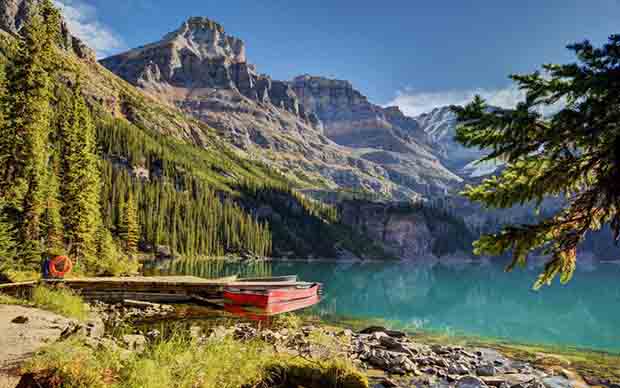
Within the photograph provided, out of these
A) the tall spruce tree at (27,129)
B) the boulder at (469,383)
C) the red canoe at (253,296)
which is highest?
the tall spruce tree at (27,129)

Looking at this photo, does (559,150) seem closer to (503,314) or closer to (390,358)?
(390,358)

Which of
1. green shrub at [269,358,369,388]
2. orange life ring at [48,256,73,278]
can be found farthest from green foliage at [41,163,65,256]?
green shrub at [269,358,369,388]

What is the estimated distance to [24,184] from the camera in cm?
3556

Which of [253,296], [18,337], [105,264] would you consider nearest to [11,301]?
[18,337]

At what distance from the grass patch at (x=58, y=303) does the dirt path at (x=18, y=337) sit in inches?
59.8

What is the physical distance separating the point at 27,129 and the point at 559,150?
39.7 metres

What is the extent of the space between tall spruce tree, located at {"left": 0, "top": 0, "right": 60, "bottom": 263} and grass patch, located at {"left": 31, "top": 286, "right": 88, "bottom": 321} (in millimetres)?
14950

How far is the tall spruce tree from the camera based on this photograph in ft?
112

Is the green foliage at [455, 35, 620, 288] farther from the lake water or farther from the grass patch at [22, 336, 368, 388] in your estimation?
the lake water

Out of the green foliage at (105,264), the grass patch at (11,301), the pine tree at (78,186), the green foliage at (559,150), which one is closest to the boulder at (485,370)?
the green foliage at (559,150)

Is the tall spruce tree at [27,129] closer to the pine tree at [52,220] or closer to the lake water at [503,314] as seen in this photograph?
the pine tree at [52,220]

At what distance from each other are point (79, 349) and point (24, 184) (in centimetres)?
3508

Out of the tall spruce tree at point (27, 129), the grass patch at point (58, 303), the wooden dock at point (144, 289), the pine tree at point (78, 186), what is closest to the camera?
the grass patch at point (58, 303)

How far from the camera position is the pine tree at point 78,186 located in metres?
44.1
